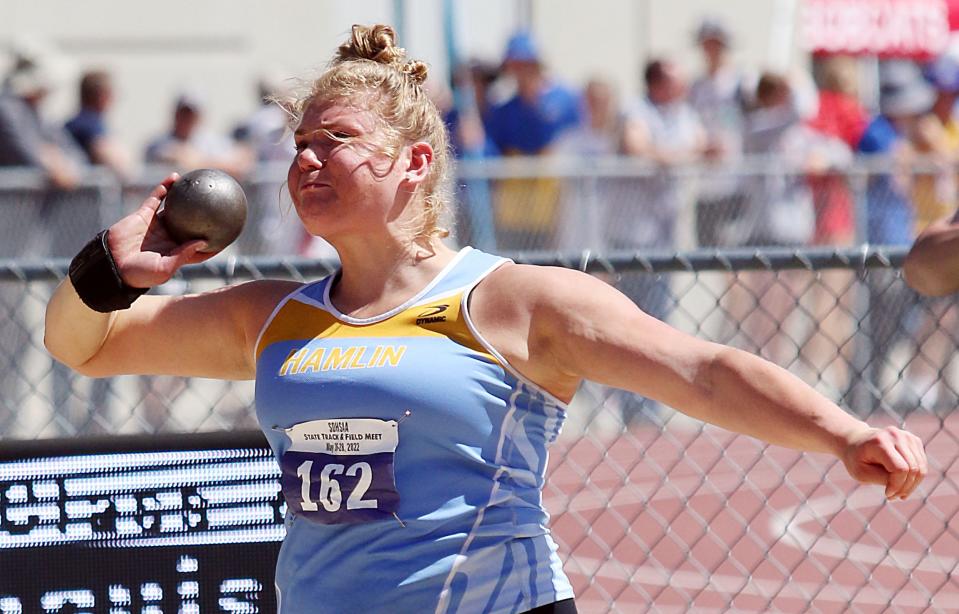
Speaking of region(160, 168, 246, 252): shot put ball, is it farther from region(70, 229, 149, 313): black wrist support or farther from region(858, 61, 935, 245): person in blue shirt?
region(858, 61, 935, 245): person in blue shirt

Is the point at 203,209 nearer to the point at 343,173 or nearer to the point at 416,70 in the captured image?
the point at 343,173

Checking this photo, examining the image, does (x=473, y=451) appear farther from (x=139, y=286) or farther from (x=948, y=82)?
(x=948, y=82)

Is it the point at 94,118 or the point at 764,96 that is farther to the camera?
the point at 764,96

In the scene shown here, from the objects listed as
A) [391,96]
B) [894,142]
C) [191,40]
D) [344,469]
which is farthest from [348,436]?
[191,40]

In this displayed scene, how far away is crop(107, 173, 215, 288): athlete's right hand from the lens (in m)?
3.27

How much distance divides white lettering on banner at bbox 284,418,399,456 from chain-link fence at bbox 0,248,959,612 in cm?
160

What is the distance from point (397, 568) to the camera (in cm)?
305

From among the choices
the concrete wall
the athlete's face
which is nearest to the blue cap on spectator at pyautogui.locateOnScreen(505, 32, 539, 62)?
→ the concrete wall

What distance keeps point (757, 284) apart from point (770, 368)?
7717 mm

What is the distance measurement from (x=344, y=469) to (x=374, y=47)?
935mm

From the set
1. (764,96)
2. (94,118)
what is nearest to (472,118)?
(764,96)

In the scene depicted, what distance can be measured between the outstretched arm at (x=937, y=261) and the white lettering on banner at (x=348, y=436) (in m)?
1.28

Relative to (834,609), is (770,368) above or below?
above

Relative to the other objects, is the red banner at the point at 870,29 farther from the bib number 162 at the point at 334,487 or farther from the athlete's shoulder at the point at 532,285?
the bib number 162 at the point at 334,487
